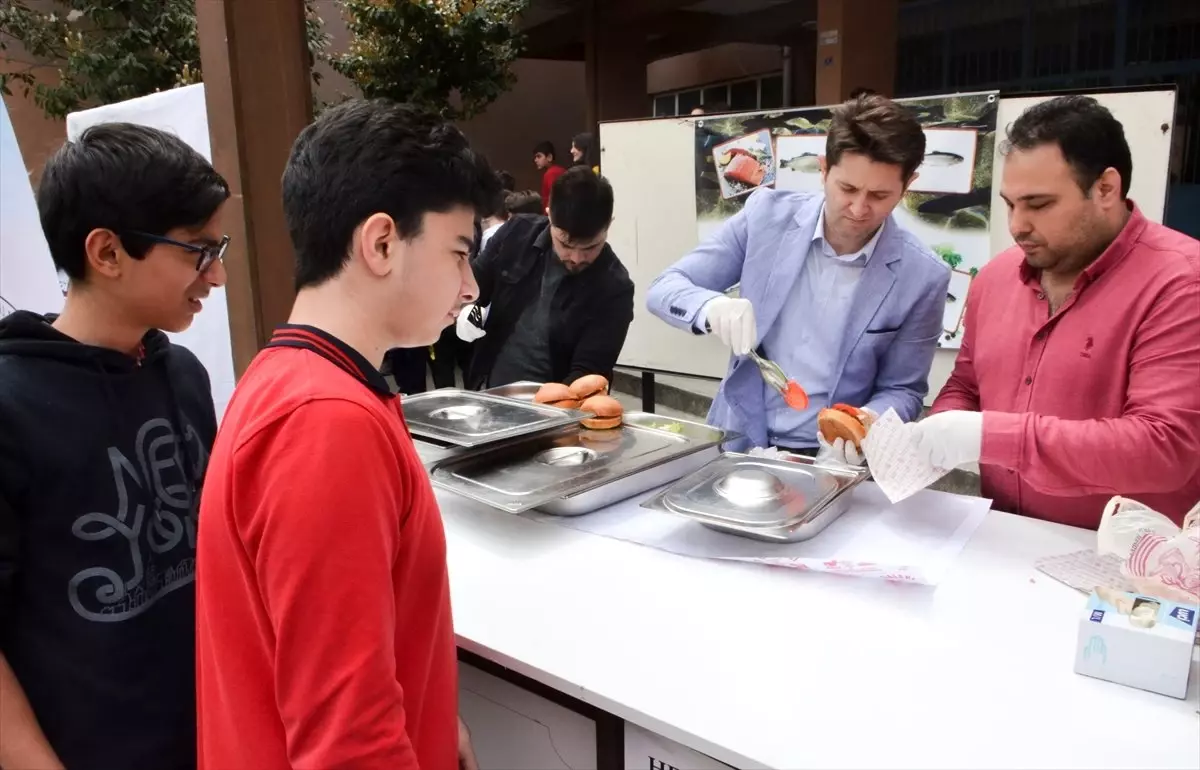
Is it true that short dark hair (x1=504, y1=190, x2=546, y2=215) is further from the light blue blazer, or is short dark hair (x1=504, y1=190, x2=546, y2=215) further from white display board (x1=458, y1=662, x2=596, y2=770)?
white display board (x1=458, y1=662, x2=596, y2=770)

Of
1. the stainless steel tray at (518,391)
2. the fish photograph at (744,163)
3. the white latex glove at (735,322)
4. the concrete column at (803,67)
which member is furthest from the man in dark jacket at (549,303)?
the concrete column at (803,67)

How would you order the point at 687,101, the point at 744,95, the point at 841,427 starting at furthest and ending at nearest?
the point at 687,101 → the point at 744,95 → the point at 841,427

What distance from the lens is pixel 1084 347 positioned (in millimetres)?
1679

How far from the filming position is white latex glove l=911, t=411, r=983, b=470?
5.20 feet

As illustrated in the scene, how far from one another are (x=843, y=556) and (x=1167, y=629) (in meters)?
0.52

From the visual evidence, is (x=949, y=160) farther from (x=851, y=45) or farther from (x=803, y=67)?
(x=803, y=67)

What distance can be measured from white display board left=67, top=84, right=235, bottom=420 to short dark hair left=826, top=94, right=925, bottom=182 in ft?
5.80

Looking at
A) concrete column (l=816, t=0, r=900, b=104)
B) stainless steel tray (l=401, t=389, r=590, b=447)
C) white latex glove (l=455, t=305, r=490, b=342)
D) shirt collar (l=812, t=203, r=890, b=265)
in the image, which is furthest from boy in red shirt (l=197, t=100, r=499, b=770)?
concrete column (l=816, t=0, r=900, b=104)

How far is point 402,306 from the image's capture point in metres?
1.00

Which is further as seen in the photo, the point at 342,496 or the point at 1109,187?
the point at 1109,187

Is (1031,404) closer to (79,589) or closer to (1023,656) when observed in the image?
(1023,656)

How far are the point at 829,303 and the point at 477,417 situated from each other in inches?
40.8

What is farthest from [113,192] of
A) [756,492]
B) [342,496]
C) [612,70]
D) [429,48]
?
[612,70]

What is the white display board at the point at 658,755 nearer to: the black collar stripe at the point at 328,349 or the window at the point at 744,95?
the black collar stripe at the point at 328,349
